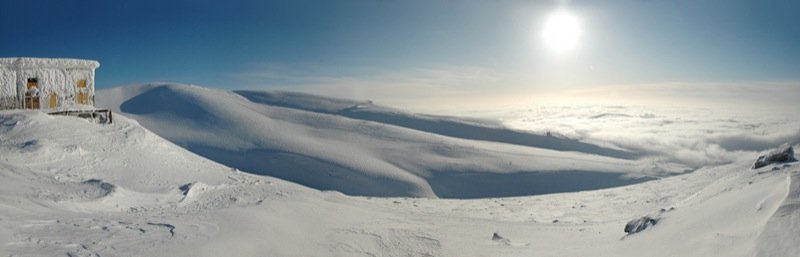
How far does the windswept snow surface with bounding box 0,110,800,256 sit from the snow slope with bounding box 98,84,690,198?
13980mm

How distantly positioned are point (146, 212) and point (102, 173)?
3.31 meters

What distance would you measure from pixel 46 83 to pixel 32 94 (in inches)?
21.9

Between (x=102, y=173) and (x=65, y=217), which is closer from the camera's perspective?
(x=65, y=217)

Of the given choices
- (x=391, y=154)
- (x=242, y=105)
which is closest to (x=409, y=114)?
(x=242, y=105)

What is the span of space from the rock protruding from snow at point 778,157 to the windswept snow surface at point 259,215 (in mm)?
1799

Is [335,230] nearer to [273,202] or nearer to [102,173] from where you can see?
[273,202]

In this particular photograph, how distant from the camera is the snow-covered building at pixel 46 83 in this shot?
49.6 feet

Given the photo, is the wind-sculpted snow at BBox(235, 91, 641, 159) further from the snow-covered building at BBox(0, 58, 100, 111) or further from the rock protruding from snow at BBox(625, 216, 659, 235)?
the rock protruding from snow at BBox(625, 216, 659, 235)

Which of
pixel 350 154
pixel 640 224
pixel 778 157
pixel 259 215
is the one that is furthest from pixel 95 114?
pixel 778 157

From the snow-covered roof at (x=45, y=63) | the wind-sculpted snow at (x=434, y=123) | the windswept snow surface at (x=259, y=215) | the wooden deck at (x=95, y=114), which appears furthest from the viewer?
the wind-sculpted snow at (x=434, y=123)

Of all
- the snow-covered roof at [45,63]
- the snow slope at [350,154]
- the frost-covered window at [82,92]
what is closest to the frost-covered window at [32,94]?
the snow-covered roof at [45,63]

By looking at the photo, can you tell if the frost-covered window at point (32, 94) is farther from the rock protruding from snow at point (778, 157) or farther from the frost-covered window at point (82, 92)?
the rock protruding from snow at point (778, 157)

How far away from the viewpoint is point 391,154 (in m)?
35.4

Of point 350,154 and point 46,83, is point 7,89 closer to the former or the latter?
point 46,83
